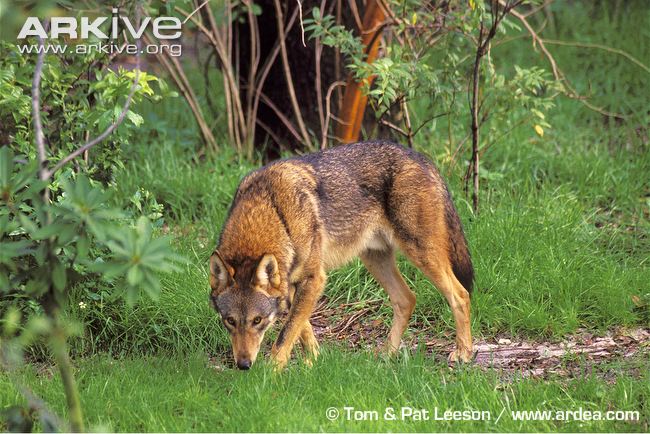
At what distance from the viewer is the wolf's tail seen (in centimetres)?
638

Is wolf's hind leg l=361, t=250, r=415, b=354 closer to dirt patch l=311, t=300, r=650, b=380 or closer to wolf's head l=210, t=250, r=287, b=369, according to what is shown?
dirt patch l=311, t=300, r=650, b=380

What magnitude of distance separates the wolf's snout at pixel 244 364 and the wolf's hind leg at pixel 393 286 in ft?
4.02

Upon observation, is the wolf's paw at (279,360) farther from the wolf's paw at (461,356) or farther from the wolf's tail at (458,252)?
the wolf's tail at (458,252)


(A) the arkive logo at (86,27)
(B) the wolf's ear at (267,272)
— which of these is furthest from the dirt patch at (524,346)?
(A) the arkive logo at (86,27)

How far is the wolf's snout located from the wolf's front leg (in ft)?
0.87

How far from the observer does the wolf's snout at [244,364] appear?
5.50 metres

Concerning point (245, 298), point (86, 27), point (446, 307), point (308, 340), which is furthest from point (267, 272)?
point (86, 27)

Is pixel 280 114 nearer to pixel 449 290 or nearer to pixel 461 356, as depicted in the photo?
pixel 449 290

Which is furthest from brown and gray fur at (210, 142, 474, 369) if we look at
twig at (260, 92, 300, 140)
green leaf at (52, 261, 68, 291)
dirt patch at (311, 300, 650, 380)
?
twig at (260, 92, 300, 140)

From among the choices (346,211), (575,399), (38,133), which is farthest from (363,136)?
(38,133)

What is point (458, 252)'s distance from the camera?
6.40 meters

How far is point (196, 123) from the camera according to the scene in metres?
9.62

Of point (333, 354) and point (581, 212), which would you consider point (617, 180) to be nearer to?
point (581, 212)

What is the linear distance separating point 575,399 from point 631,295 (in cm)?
176
